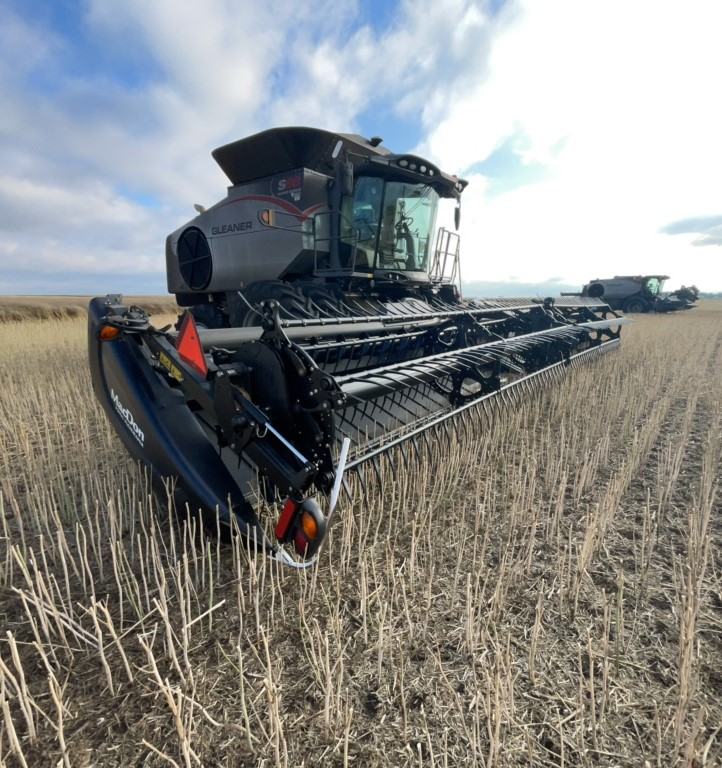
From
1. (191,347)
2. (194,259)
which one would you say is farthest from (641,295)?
(191,347)

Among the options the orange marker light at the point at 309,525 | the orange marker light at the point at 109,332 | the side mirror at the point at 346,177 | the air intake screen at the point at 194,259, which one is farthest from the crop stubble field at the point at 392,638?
the air intake screen at the point at 194,259

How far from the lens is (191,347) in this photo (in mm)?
1997

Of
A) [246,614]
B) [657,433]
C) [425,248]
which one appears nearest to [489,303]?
[425,248]

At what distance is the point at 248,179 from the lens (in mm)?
5770

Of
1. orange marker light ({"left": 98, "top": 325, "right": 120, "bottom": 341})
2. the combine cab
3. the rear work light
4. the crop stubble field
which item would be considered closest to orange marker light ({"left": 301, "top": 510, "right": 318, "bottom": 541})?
the rear work light

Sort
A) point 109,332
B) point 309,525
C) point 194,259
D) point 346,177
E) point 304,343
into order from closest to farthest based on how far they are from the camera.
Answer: point 309,525 < point 109,332 < point 304,343 < point 346,177 < point 194,259

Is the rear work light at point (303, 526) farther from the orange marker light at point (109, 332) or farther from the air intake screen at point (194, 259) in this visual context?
the air intake screen at point (194, 259)

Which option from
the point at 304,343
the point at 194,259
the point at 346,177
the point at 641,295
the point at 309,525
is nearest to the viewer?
the point at 309,525

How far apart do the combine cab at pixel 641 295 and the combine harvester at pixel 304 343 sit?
817 inches

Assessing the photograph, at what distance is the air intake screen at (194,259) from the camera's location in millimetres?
6199

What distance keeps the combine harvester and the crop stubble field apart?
1.00ft

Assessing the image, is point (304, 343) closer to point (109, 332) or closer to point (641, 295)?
point (109, 332)

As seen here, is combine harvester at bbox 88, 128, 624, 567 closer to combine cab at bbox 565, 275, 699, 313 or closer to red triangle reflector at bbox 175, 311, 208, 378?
red triangle reflector at bbox 175, 311, 208, 378

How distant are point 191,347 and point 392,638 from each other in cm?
142
